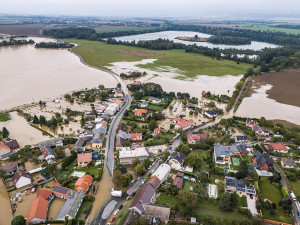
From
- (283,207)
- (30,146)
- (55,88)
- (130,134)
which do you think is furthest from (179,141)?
(55,88)

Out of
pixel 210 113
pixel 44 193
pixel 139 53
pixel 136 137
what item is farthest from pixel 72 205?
pixel 139 53

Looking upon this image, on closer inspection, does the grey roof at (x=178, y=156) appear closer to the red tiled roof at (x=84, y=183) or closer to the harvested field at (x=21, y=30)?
the red tiled roof at (x=84, y=183)

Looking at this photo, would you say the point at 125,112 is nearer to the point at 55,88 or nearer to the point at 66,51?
the point at 55,88

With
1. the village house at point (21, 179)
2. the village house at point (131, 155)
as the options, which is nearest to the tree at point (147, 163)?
the village house at point (131, 155)

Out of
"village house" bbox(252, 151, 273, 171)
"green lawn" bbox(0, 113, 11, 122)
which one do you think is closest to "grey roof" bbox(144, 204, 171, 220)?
"village house" bbox(252, 151, 273, 171)

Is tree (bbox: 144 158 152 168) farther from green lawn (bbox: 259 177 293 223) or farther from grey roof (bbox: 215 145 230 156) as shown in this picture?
green lawn (bbox: 259 177 293 223)

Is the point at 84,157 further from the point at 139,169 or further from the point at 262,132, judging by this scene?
the point at 262,132
